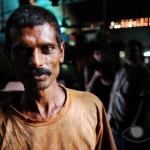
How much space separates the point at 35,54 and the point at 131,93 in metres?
3.20

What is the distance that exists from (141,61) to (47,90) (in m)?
3.20

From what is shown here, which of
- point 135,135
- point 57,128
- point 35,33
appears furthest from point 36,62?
point 135,135

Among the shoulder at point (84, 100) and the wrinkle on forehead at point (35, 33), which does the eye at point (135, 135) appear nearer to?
the shoulder at point (84, 100)

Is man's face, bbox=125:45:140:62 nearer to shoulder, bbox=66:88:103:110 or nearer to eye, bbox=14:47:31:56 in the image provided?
shoulder, bbox=66:88:103:110

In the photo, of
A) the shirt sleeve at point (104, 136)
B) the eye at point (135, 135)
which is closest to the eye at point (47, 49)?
the shirt sleeve at point (104, 136)

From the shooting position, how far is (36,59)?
154cm

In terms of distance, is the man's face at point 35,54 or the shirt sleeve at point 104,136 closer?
the man's face at point 35,54

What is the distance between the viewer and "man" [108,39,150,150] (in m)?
4.45

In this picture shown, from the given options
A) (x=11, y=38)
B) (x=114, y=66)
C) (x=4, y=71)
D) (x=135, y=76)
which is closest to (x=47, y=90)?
(x=11, y=38)

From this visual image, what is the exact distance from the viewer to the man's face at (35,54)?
1543mm

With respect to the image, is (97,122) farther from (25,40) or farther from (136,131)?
(136,131)

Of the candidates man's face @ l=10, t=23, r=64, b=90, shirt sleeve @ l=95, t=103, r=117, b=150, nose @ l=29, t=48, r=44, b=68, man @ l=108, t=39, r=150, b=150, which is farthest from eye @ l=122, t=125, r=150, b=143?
man @ l=108, t=39, r=150, b=150

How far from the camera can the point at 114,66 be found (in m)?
4.95

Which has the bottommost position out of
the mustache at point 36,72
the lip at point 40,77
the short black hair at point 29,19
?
the lip at point 40,77
